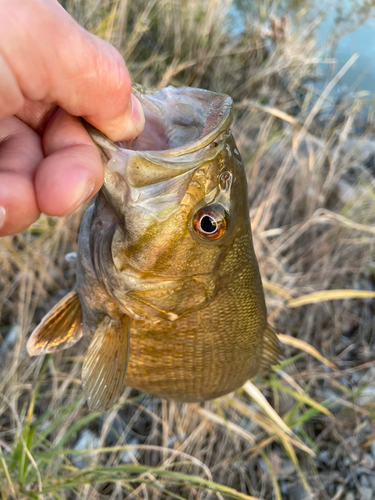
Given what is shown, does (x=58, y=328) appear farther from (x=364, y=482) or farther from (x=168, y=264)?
(x=364, y=482)

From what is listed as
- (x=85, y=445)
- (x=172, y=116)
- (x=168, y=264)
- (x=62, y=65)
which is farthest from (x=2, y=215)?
(x=85, y=445)

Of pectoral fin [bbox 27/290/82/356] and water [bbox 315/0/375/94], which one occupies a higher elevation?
water [bbox 315/0/375/94]

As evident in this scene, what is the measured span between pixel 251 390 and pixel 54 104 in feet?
6.42

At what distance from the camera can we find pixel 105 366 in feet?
4.30

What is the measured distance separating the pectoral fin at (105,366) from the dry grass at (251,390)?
0.49 metres

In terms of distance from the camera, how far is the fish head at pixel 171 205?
1.03 metres

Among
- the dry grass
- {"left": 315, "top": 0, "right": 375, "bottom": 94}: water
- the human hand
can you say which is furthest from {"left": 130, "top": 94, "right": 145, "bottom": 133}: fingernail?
{"left": 315, "top": 0, "right": 375, "bottom": 94}: water

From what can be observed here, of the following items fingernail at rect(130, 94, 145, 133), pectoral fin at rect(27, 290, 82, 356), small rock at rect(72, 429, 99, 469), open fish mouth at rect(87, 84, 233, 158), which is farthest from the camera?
small rock at rect(72, 429, 99, 469)

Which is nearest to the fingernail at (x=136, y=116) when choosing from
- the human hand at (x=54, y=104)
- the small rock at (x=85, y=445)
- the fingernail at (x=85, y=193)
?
the human hand at (x=54, y=104)

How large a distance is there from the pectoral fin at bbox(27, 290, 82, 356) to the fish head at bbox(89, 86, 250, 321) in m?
0.28

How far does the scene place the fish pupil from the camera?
3.66ft

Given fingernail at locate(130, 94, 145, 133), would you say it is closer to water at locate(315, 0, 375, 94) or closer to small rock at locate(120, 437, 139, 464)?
small rock at locate(120, 437, 139, 464)

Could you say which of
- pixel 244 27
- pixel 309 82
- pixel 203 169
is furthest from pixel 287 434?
pixel 244 27

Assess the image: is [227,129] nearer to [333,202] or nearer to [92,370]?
[92,370]
